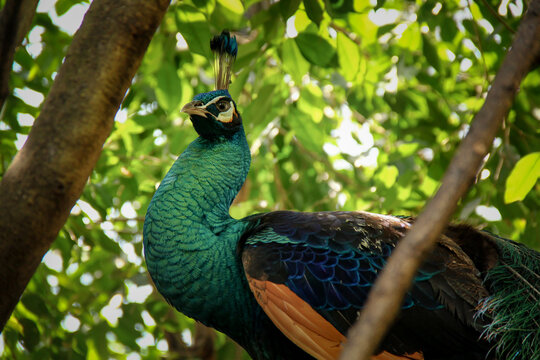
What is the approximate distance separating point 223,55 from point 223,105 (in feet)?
1.41

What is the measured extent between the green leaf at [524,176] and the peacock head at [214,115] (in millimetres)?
1522

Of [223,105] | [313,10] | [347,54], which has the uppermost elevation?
[313,10]

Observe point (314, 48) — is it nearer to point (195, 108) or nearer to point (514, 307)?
point (195, 108)

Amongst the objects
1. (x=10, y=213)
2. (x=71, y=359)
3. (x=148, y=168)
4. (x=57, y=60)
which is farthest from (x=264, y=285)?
(x=57, y=60)

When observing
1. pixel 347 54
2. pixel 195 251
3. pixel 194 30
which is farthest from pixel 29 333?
pixel 347 54

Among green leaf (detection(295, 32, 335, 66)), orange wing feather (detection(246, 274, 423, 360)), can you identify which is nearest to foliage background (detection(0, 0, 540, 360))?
green leaf (detection(295, 32, 335, 66))

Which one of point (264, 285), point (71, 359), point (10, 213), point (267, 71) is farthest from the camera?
point (267, 71)

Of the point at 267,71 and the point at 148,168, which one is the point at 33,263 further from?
the point at 267,71

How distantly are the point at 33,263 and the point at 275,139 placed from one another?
2546 millimetres

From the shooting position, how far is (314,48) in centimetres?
320

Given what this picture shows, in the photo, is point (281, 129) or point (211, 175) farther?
point (281, 129)

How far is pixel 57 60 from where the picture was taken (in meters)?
4.14

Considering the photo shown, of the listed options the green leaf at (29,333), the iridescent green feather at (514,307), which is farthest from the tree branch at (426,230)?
the green leaf at (29,333)

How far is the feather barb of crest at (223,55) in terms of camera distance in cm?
334
